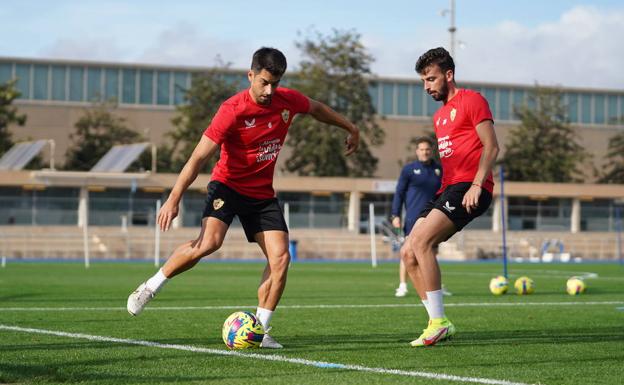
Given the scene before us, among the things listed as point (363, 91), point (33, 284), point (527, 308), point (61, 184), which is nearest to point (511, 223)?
point (363, 91)

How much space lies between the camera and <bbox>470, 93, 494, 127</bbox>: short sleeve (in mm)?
8430

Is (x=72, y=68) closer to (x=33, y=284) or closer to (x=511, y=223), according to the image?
(x=511, y=223)

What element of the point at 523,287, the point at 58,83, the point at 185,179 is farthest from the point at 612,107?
the point at 185,179

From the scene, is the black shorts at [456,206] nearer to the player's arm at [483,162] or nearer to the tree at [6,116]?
the player's arm at [483,162]

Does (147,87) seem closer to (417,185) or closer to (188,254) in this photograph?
(417,185)

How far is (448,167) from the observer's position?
879cm

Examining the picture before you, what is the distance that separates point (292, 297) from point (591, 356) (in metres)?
8.28

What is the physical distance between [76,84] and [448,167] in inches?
2806

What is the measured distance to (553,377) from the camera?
6.47 meters

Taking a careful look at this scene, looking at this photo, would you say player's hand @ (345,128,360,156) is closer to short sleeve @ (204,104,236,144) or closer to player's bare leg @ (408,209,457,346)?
player's bare leg @ (408,209,457,346)

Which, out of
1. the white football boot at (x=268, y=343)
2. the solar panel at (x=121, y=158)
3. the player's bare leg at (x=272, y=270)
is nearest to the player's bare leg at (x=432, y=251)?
the player's bare leg at (x=272, y=270)

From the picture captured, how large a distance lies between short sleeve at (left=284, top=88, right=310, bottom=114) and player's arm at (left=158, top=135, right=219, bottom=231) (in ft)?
2.73

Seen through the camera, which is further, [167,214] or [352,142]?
[352,142]

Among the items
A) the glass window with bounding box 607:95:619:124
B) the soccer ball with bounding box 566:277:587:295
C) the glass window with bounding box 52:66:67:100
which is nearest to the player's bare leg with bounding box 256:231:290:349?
the soccer ball with bounding box 566:277:587:295
